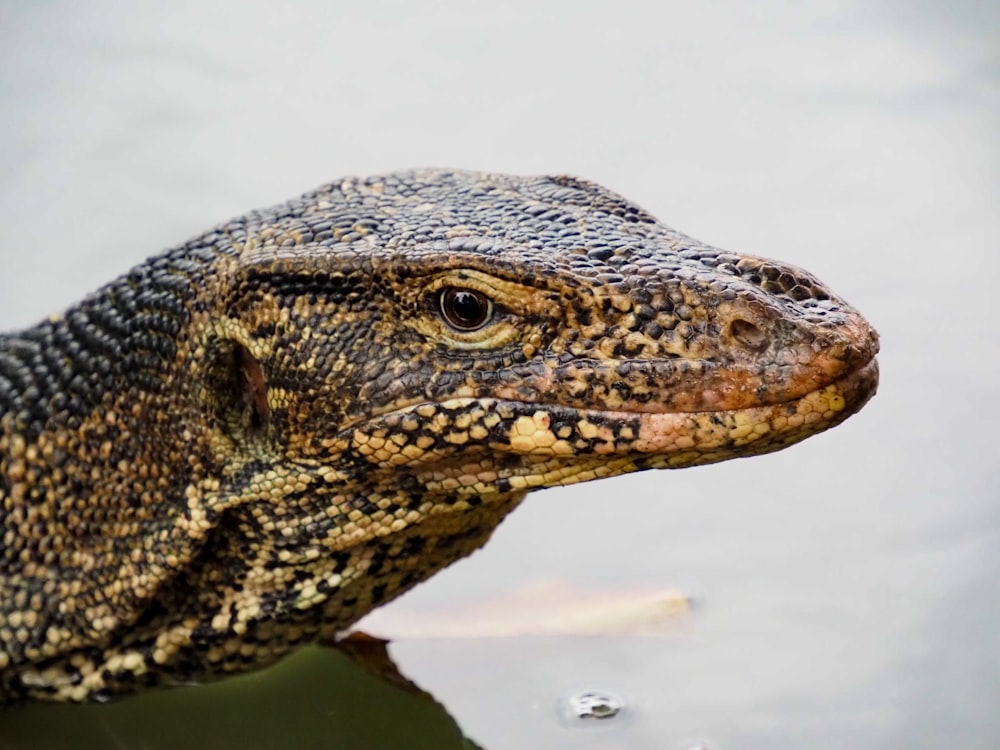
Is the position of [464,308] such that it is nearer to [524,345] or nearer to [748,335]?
[524,345]

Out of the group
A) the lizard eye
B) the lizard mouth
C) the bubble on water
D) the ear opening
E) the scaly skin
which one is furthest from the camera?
the bubble on water

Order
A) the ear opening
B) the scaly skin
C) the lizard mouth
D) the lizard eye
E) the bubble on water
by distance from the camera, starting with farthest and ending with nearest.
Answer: the bubble on water → the ear opening → the lizard eye → the scaly skin → the lizard mouth

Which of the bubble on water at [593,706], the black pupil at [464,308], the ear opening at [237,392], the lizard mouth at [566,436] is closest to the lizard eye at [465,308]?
the black pupil at [464,308]

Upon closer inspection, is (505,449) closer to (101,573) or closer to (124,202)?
(101,573)

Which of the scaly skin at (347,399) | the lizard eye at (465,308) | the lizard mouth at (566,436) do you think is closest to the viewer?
the lizard mouth at (566,436)

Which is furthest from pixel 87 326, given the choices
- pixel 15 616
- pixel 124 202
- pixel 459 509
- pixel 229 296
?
pixel 124 202

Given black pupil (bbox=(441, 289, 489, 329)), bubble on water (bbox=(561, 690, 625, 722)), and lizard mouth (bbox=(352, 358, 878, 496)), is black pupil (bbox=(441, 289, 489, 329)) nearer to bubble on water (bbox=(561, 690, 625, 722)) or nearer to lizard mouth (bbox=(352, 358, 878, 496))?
lizard mouth (bbox=(352, 358, 878, 496))

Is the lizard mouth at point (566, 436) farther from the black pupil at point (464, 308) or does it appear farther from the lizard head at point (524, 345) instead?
the black pupil at point (464, 308)

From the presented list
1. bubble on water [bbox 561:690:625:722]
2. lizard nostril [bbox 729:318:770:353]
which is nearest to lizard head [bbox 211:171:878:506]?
lizard nostril [bbox 729:318:770:353]
